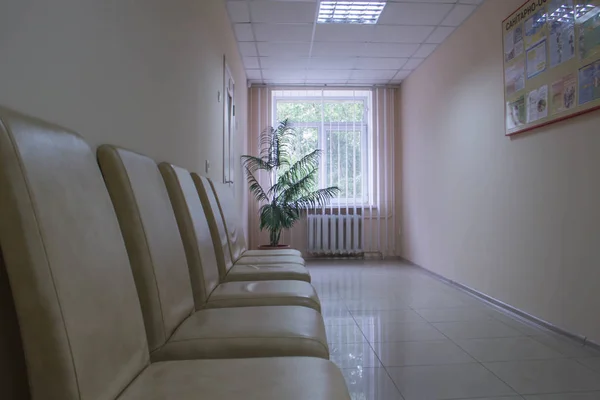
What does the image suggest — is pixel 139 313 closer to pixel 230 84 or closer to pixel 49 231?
pixel 49 231

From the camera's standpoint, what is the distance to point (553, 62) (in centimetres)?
288

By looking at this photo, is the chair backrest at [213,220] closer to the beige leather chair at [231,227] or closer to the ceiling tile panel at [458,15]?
the beige leather chair at [231,227]

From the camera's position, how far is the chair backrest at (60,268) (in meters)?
0.69

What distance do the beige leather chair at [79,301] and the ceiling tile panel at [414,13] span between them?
382cm

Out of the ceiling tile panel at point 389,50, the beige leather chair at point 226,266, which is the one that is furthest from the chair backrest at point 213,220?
the ceiling tile panel at point 389,50

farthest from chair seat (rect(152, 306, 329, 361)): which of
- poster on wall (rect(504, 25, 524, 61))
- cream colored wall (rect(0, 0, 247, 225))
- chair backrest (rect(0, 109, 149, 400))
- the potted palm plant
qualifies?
the potted palm plant

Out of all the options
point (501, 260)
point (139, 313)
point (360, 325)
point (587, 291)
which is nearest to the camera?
point (139, 313)

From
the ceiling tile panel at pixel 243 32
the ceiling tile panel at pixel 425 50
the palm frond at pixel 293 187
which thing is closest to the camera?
the ceiling tile panel at pixel 243 32

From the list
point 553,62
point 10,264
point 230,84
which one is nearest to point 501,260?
point 553,62

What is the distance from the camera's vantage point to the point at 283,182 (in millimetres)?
Answer: 5930

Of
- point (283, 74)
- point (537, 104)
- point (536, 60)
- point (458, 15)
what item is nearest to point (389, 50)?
point (458, 15)

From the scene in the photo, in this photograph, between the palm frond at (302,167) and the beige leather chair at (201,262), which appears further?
the palm frond at (302,167)

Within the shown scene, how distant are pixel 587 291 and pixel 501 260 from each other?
1025mm

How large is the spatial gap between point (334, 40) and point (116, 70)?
3.84 metres
